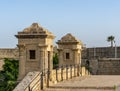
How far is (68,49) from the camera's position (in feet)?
92.8

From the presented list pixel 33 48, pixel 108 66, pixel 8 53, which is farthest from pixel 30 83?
pixel 8 53

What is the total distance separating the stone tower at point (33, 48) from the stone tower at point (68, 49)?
27.1 ft

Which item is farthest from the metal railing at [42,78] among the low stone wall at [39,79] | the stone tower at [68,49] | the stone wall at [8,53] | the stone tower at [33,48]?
the stone wall at [8,53]

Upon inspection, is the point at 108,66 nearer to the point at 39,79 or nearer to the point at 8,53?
the point at 8,53

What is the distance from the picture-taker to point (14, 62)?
44.5m

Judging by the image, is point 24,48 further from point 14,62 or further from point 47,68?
point 14,62

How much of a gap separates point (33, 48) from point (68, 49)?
882cm

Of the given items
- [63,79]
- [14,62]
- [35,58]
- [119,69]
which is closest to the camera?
[35,58]

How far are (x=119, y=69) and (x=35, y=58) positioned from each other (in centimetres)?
2137

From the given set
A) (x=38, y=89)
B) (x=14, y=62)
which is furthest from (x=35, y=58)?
(x=14, y=62)

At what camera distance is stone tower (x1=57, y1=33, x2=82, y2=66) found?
28141mm

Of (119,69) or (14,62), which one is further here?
(14,62)

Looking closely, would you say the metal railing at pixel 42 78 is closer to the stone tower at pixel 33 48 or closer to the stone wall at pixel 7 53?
the stone tower at pixel 33 48

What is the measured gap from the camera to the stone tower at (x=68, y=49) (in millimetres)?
28141
